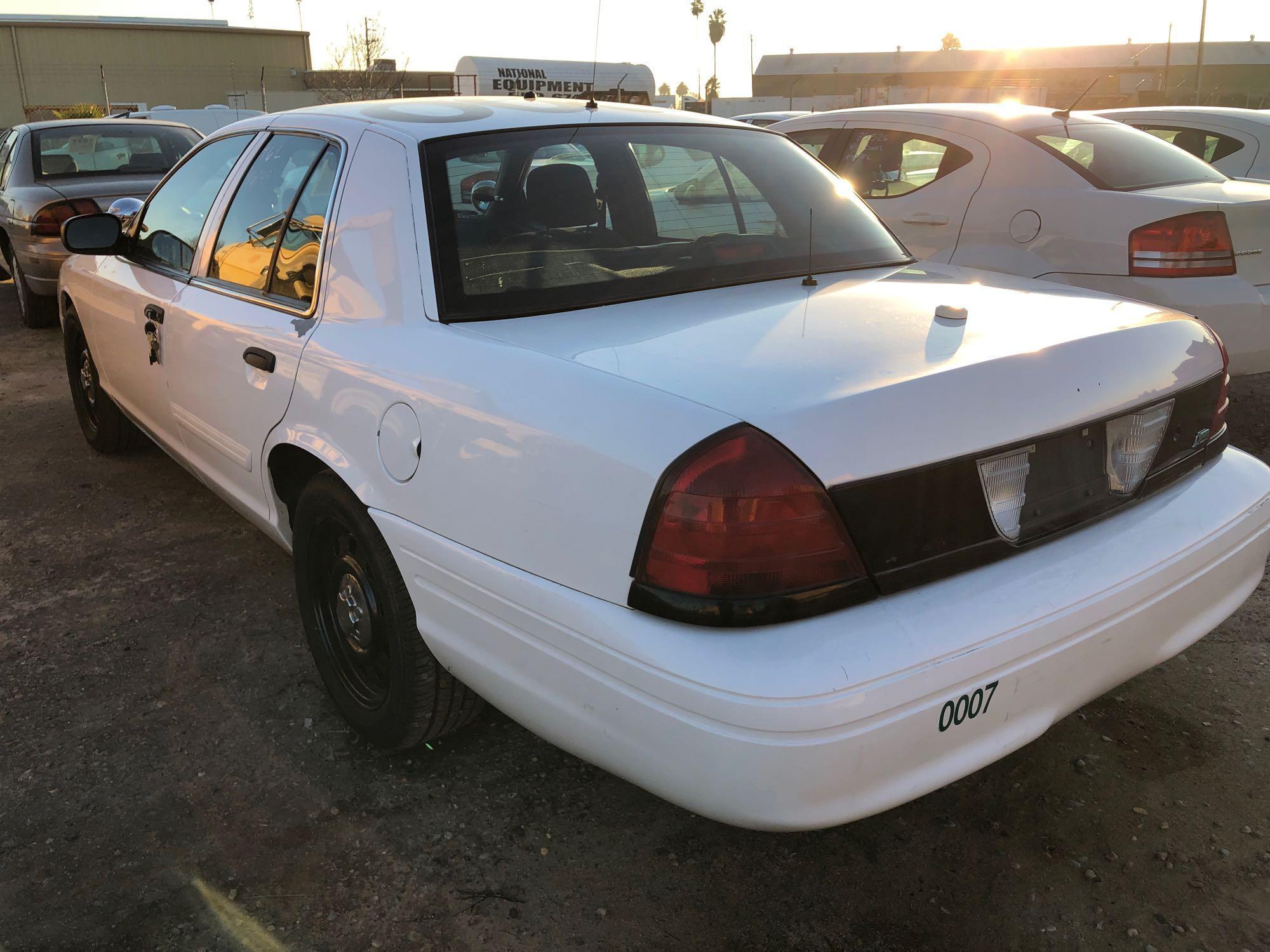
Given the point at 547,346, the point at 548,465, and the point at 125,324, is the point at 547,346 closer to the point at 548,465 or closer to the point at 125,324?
the point at 548,465

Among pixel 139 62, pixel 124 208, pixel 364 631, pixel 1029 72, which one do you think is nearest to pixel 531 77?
pixel 124 208

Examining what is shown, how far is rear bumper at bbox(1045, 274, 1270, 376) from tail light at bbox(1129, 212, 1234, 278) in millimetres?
40

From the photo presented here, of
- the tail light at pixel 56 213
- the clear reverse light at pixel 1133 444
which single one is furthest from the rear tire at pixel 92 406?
the clear reverse light at pixel 1133 444

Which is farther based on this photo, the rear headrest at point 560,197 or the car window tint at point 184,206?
the car window tint at point 184,206

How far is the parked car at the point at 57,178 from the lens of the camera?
7.62 meters

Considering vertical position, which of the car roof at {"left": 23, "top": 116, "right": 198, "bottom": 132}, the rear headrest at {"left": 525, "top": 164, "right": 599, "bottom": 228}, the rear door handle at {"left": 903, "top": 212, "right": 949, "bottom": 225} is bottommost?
the rear door handle at {"left": 903, "top": 212, "right": 949, "bottom": 225}

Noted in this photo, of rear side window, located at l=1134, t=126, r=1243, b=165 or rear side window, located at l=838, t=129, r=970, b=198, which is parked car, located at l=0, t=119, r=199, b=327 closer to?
rear side window, located at l=838, t=129, r=970, b=198

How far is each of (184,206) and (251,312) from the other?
1.07 m

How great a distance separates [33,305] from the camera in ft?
27.7

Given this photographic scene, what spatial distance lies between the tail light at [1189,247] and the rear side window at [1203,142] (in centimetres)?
293

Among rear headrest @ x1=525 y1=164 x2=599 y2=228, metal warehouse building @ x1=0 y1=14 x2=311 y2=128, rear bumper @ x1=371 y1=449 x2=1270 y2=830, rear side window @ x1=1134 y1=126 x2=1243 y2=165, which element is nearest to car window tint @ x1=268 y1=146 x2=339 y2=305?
rear headrest @ x1=525 y1=164 x2=599 y2=228

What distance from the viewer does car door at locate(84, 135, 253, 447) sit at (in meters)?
3.46

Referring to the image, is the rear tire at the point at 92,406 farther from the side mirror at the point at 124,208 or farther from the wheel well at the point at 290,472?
the wheel well at the point at 290,472

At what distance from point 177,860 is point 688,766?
1355mm
